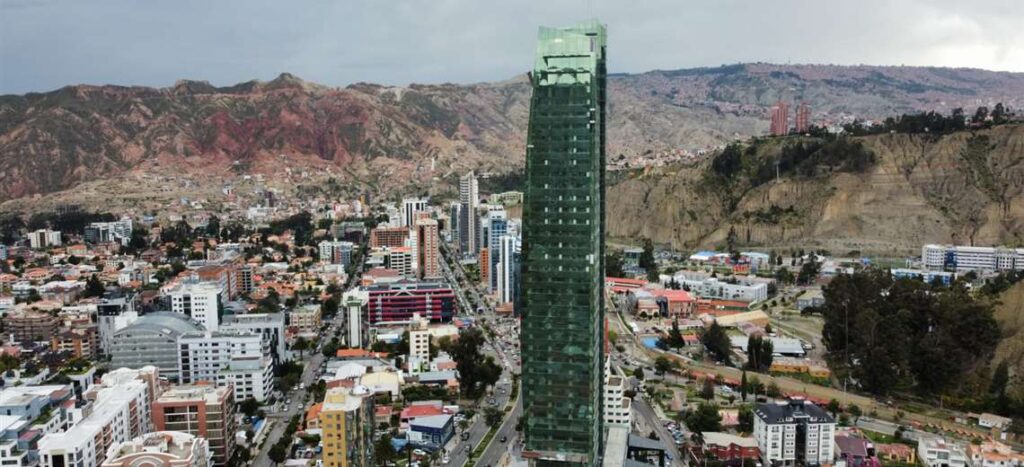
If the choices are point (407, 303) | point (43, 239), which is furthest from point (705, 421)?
point (43, 239)

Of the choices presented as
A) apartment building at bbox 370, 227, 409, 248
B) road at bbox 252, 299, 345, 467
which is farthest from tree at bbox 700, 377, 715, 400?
apartment building at bbox 370, 227, 409, 248

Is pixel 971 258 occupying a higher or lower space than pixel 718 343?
higher

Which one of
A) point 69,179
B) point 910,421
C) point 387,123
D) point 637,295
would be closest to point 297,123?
point 387,123

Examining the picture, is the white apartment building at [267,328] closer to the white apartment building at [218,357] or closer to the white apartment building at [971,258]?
the white apartment building at [218,357]

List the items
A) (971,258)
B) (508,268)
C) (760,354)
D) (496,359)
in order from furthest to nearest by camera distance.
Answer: (971,258)
(508,268)
(496,359)
(760,354)

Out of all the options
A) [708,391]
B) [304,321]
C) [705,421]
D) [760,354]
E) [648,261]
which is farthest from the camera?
[648,261]

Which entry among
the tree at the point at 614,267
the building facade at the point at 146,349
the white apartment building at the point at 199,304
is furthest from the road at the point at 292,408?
the tree at the point at 614,267

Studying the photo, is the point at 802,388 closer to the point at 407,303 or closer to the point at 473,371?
the point at 473,371

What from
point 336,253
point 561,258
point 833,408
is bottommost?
point 833,408
